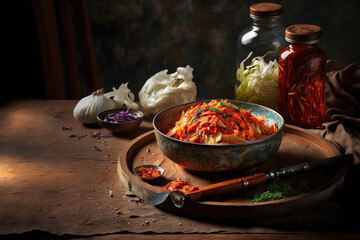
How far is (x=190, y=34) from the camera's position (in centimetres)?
389

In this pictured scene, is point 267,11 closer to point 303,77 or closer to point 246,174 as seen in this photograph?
point 303,77

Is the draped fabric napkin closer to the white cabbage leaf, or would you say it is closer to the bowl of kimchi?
the bowl of kimchi

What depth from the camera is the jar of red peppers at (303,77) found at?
2223 millimetres

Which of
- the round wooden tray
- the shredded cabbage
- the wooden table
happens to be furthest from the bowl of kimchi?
the shredded cabbage

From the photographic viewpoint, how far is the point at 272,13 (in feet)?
7.95

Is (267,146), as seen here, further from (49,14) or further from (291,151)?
(49,14)

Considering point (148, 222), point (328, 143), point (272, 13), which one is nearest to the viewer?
point (148, 222)

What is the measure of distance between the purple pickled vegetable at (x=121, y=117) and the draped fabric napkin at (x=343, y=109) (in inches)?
39.9

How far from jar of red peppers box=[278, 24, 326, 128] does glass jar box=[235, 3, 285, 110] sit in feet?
0.50

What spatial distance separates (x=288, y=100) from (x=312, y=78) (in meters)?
0.17

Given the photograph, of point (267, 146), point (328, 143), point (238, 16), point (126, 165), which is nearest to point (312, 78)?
point (328, 143)

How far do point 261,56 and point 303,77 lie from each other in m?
0.42

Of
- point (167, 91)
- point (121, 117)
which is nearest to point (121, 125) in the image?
point (121, 117)

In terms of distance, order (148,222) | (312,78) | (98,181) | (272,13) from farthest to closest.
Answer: (272,13) → (312,78) → (98,181) → (148,222)
